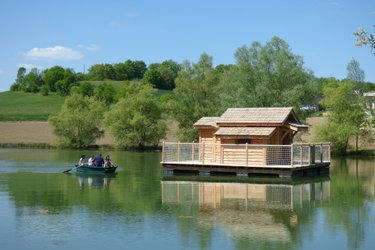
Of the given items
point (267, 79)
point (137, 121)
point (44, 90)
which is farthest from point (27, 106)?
point (267, 79)

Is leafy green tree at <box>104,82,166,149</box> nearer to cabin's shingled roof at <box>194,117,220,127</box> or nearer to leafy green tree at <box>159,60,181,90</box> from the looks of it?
cabin's shingled roof at <box>194,117,220,127</box>

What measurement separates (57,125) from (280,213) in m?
60.6

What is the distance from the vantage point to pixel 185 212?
883 inches

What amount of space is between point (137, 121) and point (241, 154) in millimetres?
37710

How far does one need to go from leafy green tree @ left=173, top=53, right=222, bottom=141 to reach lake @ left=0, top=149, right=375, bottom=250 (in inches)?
1360

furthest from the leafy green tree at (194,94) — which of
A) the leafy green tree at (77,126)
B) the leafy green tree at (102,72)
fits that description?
the leafy green tree at (102,72)

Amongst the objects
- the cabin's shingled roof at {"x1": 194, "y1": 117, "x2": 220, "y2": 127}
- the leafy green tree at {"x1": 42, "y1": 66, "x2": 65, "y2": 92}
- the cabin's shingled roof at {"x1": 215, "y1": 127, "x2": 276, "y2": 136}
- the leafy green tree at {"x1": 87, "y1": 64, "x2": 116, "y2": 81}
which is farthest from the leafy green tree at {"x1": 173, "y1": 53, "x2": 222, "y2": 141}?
the leafy green tree at {"x1": 87, "y1": 64, "x2": 116, "y2": 81}

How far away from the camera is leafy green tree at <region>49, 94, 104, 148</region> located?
78.9m

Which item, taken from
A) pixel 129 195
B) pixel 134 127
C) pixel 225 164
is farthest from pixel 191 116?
pixel 129 195

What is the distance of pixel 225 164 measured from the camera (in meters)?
38.2

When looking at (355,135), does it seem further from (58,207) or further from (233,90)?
(58,207)

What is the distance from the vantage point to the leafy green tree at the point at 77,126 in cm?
7888

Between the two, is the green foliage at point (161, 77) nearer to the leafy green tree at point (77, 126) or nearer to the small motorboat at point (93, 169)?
the leafy green tree at point (77, 126)

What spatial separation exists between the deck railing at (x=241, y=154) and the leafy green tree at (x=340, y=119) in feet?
Result: 72.1
